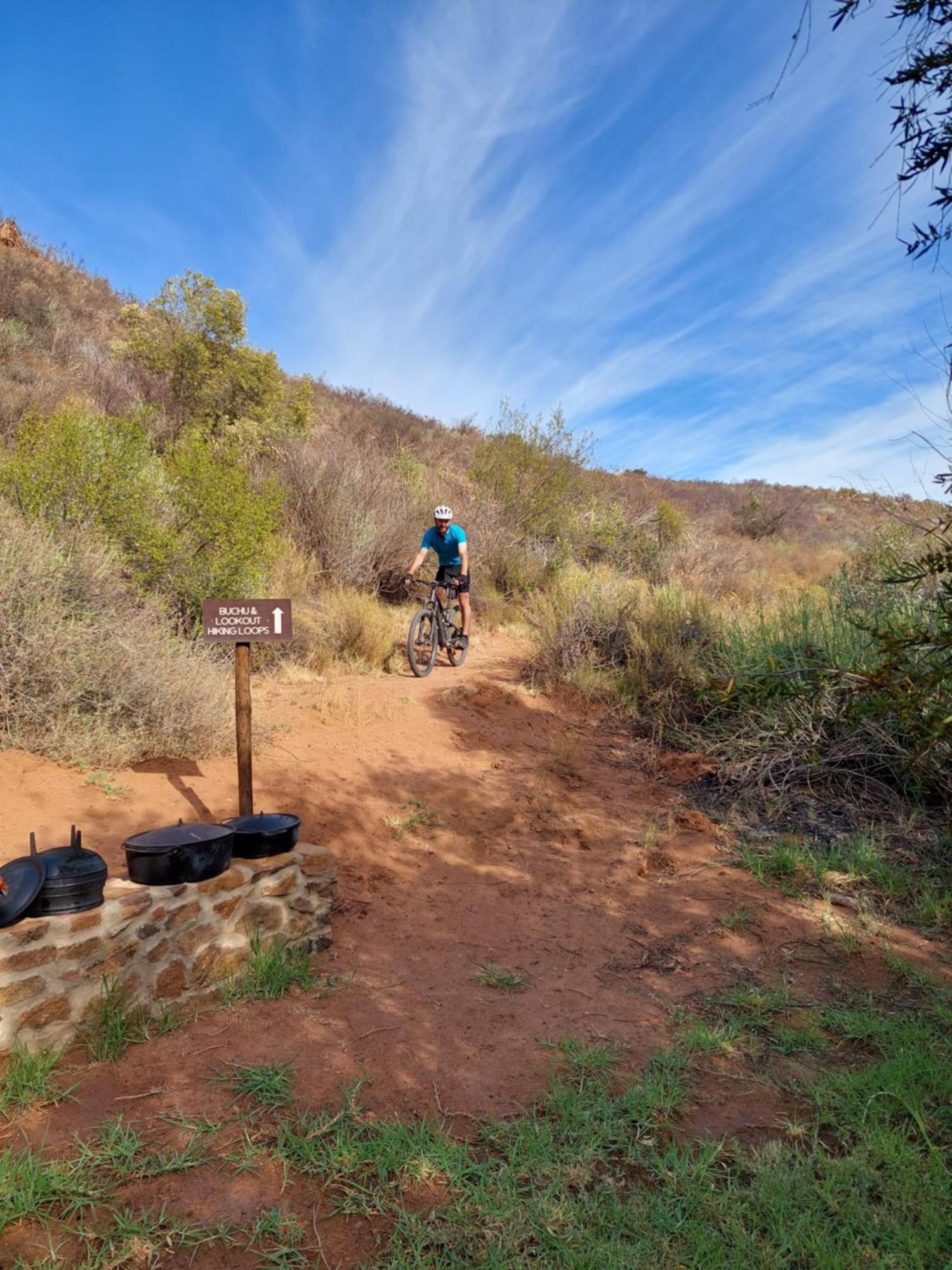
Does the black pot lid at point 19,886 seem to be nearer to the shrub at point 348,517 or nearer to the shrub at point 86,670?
the shrub at point 86,670

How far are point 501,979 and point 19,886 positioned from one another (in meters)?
2.21

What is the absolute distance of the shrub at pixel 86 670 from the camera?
4863mm

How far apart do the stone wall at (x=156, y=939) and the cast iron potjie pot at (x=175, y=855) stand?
4 centimetres

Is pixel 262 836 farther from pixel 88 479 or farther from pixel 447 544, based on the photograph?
pixel 447 544

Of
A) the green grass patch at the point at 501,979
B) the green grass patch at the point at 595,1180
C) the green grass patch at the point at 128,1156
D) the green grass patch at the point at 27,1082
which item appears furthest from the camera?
the green grass patch at the point at 501,979

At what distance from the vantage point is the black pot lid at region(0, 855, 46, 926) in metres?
2.64

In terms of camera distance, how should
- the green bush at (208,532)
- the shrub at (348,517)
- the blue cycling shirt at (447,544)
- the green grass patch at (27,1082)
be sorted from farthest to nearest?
the shrub at (348,517), the blue cycling shirt at (447,544), the green bush at (208,532), the green grass patch at (27,1082)

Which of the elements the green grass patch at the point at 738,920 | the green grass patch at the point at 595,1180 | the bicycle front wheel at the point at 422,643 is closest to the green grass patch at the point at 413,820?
the green grass patch at the point at 738,920

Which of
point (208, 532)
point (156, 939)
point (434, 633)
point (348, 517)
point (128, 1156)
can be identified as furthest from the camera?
point (348, 517)

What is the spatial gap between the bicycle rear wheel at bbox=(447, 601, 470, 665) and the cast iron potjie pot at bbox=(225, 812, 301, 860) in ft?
18.8

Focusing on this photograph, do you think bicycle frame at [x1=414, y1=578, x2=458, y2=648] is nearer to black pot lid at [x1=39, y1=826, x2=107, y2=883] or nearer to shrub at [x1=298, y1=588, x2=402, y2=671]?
shrub at [x1=298, y1=588, x2=402, y2=671]

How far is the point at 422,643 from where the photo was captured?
29.1 feet

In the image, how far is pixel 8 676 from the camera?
4.77 metres

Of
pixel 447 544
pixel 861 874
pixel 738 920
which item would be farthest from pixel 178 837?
pixel 447 544
